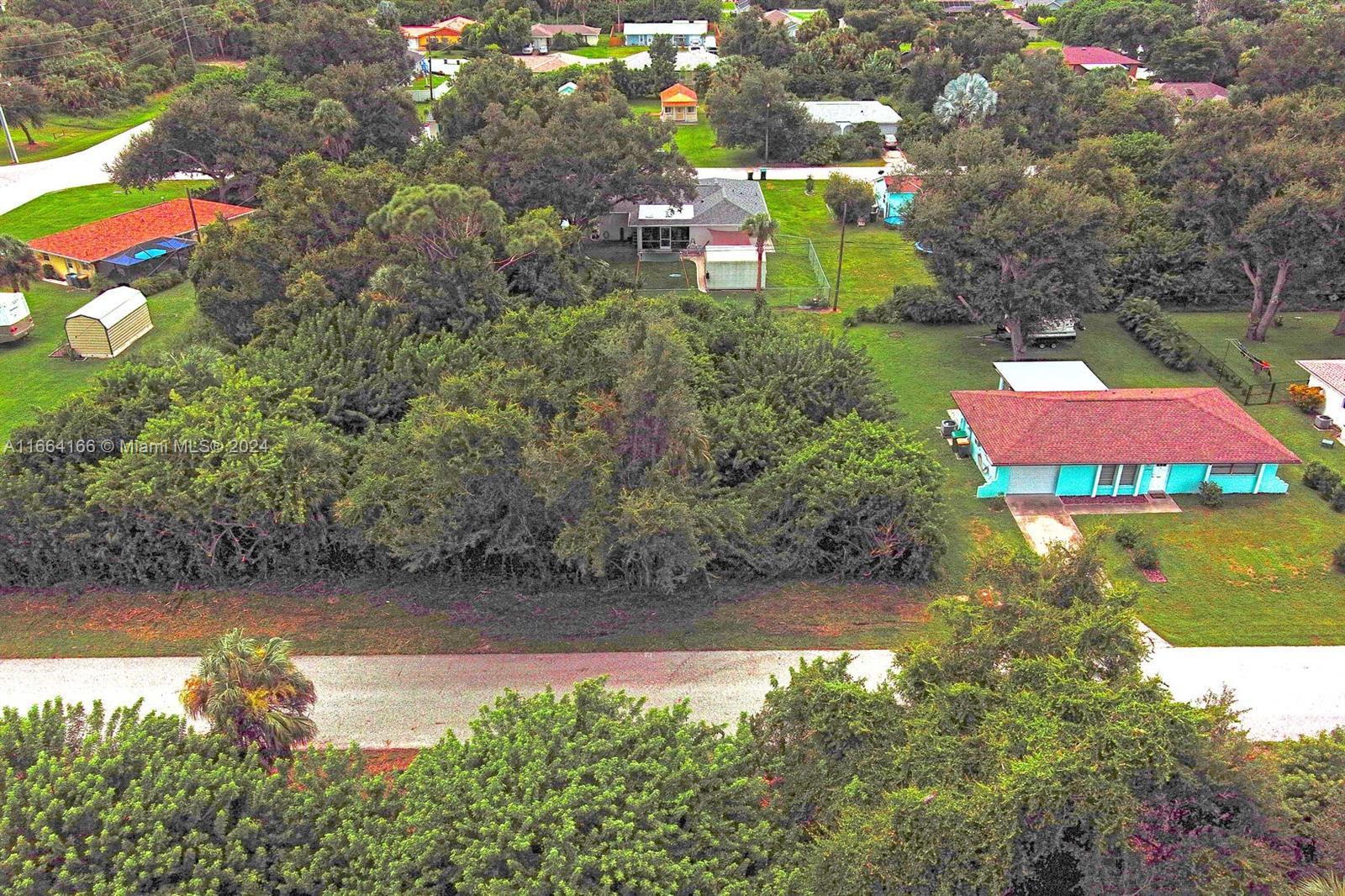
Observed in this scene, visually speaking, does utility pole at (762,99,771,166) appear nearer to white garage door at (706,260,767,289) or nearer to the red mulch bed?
white garage door at (706,260,767,289)

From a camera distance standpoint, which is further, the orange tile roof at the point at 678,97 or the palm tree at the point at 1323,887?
the orange tile roof at the point at 678,97

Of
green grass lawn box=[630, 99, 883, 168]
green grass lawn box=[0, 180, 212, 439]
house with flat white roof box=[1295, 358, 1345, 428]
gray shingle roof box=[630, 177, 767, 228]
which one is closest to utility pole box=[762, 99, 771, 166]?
green grass lawn box=[630, 99, 883, 168]

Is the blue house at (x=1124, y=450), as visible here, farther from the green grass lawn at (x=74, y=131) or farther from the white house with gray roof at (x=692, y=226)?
the green grass lawn at (x=74, y=131)

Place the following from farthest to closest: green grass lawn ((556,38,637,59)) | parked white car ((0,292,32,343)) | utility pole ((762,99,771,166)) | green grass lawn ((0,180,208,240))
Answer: green grass lawn ((556,38,637,59))
utility pole ((762,99,771,166))
green grass lawn ((0,180,208,240))
parked white car ((0,292,32,343))

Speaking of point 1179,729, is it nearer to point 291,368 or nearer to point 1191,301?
point 291,368

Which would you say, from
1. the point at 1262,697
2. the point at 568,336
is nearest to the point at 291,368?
the point at 568,336

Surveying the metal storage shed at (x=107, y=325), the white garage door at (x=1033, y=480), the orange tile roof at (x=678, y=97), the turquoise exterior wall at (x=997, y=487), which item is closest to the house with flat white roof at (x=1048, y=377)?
the white garage door at (x=1033, y=480)
